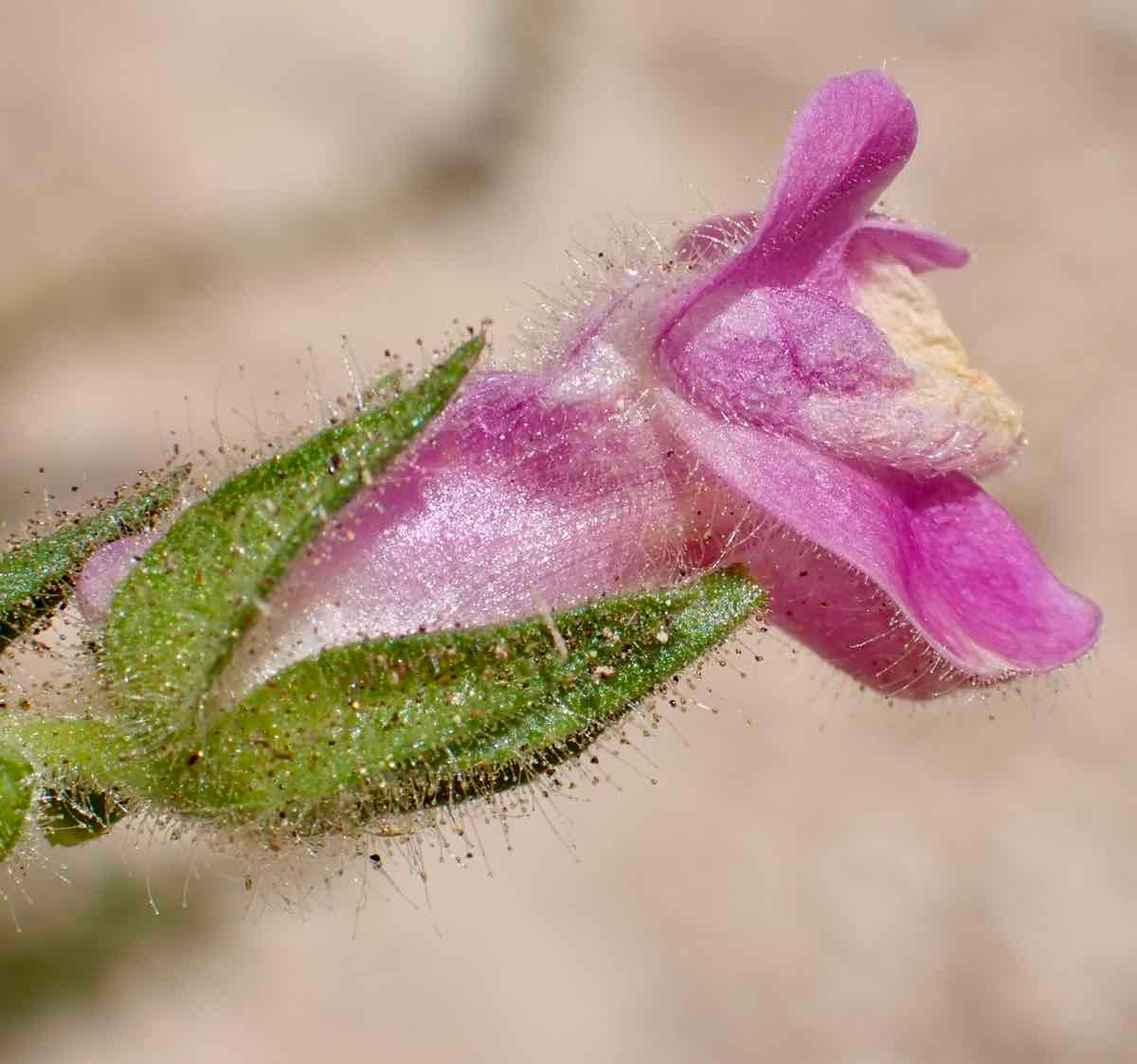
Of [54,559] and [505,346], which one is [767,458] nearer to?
[54,559]

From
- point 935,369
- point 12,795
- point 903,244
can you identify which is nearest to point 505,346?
point 903,244

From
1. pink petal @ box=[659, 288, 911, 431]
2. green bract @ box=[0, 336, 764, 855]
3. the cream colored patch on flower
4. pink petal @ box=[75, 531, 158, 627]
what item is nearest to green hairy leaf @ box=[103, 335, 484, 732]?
green bract @ box=[0, 336, 764, 855]

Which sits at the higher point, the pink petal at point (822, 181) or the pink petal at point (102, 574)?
the pink petal at point (822, 181)

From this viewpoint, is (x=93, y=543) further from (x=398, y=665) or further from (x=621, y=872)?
(x=621, y=872)

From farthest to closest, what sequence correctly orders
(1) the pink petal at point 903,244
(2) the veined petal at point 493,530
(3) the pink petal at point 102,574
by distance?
(1) the pink petal at point 903,244
(3) the pink petal at point 102,574
(2) the veined petal at point 493,530

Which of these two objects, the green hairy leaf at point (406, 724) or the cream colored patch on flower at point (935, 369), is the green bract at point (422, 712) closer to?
the green hairy leaf at point (406, 724)

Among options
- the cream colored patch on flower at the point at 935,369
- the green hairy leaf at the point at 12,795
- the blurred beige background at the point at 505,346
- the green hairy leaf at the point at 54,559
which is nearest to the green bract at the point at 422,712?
the green hairy leaf at the point at 12,795

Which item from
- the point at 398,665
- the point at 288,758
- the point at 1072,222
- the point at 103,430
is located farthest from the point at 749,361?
the point at 1072,222
